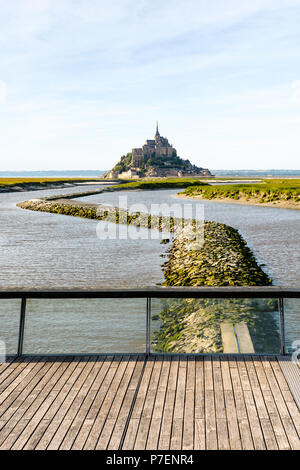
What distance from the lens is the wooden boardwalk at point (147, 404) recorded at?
4.61 meters

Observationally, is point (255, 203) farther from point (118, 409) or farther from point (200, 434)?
point (200, 434)

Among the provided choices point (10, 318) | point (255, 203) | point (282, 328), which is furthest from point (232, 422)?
point (255, 203)

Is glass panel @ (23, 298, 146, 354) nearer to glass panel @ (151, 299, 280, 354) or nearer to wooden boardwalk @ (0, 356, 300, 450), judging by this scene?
wooden boardwalk @ (0, 356, 300, 450)

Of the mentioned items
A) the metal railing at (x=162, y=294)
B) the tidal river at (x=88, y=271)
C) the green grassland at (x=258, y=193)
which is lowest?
the tidal river at (x=88, y=271)

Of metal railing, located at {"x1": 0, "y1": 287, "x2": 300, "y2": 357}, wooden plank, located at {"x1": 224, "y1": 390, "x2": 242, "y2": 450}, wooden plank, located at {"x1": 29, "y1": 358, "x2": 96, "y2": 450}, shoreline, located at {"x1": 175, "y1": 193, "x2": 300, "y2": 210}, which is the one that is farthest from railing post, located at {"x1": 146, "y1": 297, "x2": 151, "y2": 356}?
shoreline, located at {"x1": 175, "y1": 193, "x2": 300, "y2": 210}

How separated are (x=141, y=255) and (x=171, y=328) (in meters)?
19.7

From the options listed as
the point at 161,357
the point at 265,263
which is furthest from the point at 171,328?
the point at 265,263

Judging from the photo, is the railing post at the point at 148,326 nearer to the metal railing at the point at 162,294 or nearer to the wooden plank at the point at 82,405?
the metal railing at the point at 162,294

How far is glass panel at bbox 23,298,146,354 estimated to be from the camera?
6615 mm

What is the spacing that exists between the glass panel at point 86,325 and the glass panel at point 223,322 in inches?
11.6

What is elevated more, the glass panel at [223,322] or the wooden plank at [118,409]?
the glass panel at [223,322]

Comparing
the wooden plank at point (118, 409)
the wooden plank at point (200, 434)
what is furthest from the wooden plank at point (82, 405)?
the wooden plank at point (200, 434)
